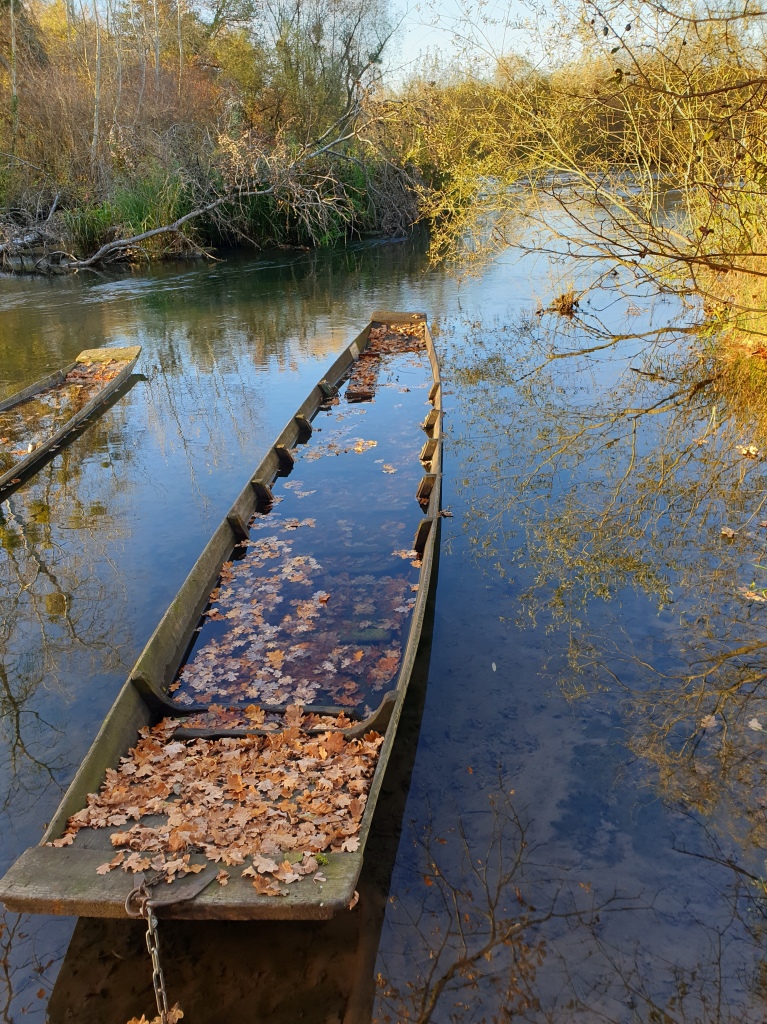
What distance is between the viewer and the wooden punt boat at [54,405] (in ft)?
37.1

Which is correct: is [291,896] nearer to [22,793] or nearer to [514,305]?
[22,793]

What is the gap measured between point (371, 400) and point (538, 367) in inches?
130

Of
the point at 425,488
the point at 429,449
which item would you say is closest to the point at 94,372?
the point at 429,449

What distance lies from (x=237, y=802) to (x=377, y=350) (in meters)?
13.1

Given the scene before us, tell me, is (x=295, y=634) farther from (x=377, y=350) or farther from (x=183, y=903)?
(x=377, y=350)

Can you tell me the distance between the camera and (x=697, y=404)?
12.1 m

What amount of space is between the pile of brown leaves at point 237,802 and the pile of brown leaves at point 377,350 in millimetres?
9402

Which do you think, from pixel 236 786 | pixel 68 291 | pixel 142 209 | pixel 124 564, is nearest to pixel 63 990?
pixel 236 786

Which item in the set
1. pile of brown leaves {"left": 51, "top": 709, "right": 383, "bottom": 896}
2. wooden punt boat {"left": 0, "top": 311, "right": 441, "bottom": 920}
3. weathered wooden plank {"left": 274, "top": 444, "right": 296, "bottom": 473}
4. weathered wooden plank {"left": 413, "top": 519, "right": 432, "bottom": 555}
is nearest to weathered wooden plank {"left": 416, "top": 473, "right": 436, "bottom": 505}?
wooden punt boat {"left": 0, "top": 311, "right": 441, "bottom": 920}

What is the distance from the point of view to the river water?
4.02m

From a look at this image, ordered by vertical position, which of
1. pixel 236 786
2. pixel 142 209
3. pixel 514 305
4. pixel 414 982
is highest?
pixel 142 209

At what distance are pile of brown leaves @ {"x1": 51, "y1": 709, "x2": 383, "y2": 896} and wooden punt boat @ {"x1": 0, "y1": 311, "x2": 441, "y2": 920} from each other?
60 mm

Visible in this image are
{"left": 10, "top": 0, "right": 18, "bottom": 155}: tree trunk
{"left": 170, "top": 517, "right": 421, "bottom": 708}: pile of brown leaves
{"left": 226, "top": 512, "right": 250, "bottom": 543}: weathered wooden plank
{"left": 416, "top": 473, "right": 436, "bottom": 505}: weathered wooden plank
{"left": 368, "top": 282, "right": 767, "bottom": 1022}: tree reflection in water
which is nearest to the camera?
{"left": 368, "top": 282, "right": 767, "bottom": 1022}: tree reflection in water

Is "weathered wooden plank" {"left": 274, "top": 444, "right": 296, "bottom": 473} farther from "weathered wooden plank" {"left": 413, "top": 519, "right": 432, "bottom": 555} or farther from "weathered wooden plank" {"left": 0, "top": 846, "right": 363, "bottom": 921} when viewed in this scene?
"weathered wooden plank" {"left": 0, "top": 846, "right": 363, "bottom": 921}
